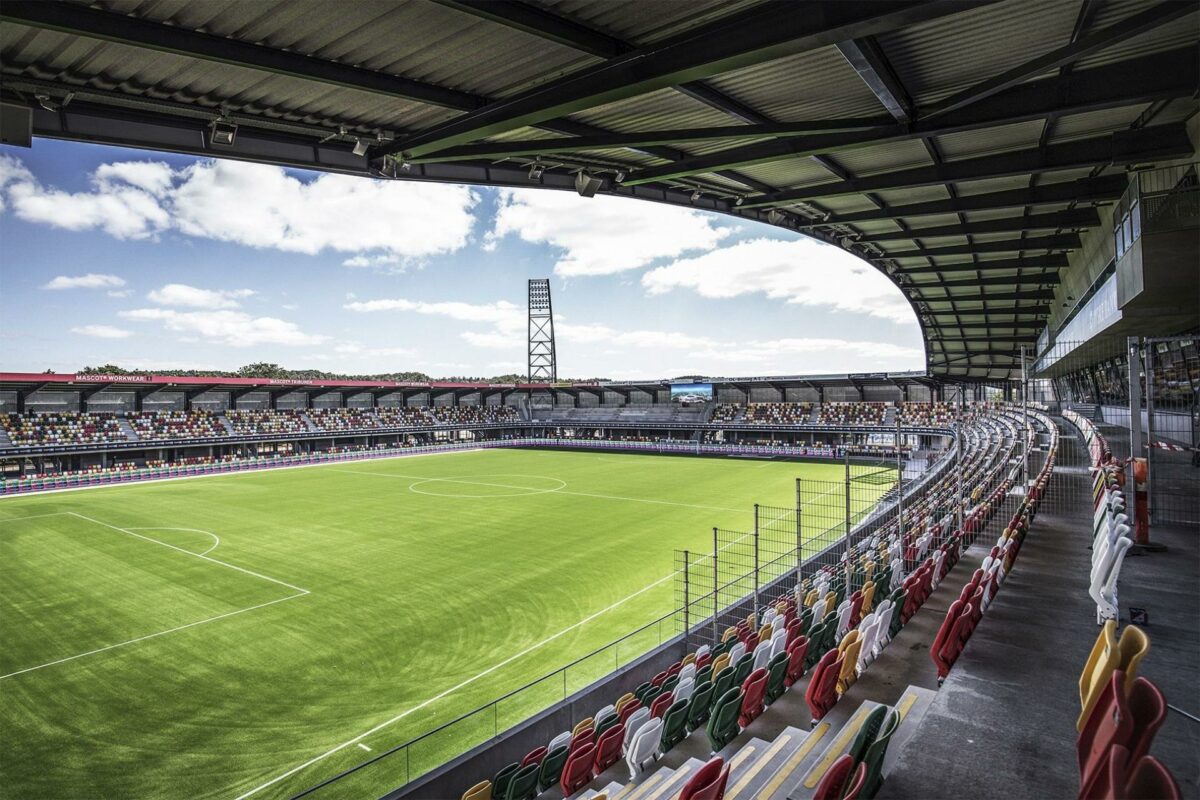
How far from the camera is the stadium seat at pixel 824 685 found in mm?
5980

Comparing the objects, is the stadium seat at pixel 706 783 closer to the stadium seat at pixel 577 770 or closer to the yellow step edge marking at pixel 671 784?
the yellow step edge marking at pixel 671 784

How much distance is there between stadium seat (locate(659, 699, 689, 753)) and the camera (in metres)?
7.69

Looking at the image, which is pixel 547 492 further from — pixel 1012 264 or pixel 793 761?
pixel 793 761

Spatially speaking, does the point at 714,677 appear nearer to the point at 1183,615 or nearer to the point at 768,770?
the point at 768,770

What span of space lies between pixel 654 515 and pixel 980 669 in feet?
76.3

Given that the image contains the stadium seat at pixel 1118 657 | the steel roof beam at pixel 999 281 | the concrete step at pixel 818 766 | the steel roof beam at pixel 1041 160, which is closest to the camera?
the stadium seat at pixel 1118 657

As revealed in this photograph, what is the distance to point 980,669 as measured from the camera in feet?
18.0

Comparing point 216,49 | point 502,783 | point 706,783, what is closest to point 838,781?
point 706,783

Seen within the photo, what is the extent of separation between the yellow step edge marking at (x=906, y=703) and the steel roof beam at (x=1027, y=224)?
17.1 meters

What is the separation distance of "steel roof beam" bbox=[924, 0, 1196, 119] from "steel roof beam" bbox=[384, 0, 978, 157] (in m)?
2.52

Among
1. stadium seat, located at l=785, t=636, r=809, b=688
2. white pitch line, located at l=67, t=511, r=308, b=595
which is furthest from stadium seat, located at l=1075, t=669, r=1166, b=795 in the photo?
white pitch line, located at l=67, t=511, r=308, b=595

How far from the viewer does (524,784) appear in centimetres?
786

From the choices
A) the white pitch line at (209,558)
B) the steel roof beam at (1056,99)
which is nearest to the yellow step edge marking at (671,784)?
the steel roof beam at (1056,99)

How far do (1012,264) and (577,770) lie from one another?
25.8 metres
